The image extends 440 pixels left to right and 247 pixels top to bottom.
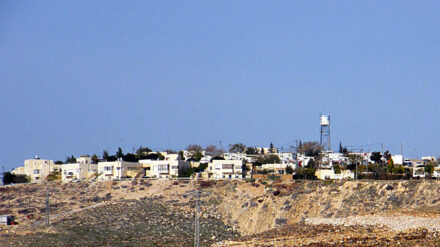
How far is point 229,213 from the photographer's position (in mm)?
79438

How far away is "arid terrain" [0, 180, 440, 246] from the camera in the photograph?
5347cm

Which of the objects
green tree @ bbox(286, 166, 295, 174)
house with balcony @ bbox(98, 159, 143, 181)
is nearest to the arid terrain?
house with balcony @ bbox(98, 159, 143, 181)

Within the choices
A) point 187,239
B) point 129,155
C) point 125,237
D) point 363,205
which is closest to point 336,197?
point 363,205

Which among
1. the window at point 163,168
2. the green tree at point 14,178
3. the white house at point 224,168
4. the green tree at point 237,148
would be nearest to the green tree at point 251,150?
the green tree at point 237,148

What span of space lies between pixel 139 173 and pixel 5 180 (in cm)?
2173

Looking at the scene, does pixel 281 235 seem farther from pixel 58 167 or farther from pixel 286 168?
pixel 58 167

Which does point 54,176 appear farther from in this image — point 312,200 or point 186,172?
point 312,200

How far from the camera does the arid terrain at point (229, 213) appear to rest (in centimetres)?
5347

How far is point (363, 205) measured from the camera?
7481 cm

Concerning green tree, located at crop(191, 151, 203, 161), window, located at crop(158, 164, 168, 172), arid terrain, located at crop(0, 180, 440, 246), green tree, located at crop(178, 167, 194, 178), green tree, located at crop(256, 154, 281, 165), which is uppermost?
green tree, located at crop(191, 151, 203, 161)

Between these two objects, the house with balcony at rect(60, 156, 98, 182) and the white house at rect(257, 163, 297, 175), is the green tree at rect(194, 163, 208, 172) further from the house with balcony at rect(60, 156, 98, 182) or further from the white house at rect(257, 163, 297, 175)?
the house with balcony at rect(60, 156, 98, 182)

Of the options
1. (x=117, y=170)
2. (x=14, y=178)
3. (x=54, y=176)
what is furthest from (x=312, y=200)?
(x=14, y=178)

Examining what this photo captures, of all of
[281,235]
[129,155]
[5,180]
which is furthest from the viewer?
[129,155]

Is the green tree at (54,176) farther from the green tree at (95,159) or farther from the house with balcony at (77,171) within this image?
the green tree at (95,159)
